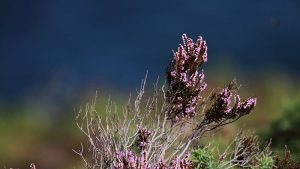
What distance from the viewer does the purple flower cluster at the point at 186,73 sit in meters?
8.34

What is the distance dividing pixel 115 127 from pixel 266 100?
17.2m

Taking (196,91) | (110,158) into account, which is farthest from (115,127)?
(196,91)

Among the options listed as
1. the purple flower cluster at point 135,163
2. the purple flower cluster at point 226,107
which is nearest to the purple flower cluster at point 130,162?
the purple flower cluster at point 135,163

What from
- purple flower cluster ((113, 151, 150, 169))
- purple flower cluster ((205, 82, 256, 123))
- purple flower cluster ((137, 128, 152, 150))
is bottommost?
purple flower cluster ((113, 151, 150, 169))

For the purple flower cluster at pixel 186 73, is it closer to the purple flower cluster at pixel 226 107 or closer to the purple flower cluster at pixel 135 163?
the purple flower cluster at pixel 226 107

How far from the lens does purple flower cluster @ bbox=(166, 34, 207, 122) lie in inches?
328

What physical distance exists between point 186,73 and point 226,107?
67cm

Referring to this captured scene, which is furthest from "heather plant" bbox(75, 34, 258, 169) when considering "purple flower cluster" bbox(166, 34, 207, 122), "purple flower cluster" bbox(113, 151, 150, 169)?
"purple flower cluster" bbox(113, 151, 150, 169)

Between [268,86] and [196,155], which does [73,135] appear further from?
[196,155]

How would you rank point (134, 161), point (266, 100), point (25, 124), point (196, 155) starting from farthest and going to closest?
point (25, 124), point (266, 100), point (196, 155), point (134, 161)

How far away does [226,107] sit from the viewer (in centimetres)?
852

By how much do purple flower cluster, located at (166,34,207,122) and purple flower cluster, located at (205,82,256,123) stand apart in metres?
0.27

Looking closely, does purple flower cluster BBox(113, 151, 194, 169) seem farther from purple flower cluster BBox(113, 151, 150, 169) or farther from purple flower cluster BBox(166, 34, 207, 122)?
purple flower cluster BBox(166, 34, 207, 122)

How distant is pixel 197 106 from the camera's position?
28.5ft
